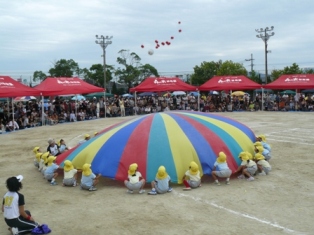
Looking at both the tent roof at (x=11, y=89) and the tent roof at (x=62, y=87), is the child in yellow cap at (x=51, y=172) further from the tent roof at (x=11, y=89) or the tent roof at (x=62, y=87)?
the tent roof at (x=62, y=87)

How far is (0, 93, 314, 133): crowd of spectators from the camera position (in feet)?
67.7

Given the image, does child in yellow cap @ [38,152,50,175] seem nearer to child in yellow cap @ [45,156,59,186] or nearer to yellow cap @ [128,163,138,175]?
child in yellow cap @ [45,156,59,186]

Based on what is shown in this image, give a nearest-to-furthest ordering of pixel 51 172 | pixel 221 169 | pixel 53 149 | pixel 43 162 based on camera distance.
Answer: pixel 221 169 < pixel 51 172 < pixel 43 162 < pixel 53 149

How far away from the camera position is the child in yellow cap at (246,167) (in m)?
7.95

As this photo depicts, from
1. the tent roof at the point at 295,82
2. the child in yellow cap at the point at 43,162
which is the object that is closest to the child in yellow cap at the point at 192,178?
the child in yellow cap at the point at 43,162

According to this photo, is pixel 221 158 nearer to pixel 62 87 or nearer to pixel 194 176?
pixel 194 176

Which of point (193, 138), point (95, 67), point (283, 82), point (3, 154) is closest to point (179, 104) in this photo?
point (283, 82)

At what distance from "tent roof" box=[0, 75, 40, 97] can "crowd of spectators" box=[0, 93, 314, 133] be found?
177 cm

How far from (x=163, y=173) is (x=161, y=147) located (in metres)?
1.04

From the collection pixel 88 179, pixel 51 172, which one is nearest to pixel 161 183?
pixel 88 179

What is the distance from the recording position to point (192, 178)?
739 centimetres

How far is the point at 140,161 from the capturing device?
7848 millimetres

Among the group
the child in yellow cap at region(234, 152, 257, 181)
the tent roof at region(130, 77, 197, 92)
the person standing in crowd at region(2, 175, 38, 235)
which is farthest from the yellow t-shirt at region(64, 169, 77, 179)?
the tent roof at region(130, 77, 197, 92)

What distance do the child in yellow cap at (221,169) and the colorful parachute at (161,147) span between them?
0.52 ft
